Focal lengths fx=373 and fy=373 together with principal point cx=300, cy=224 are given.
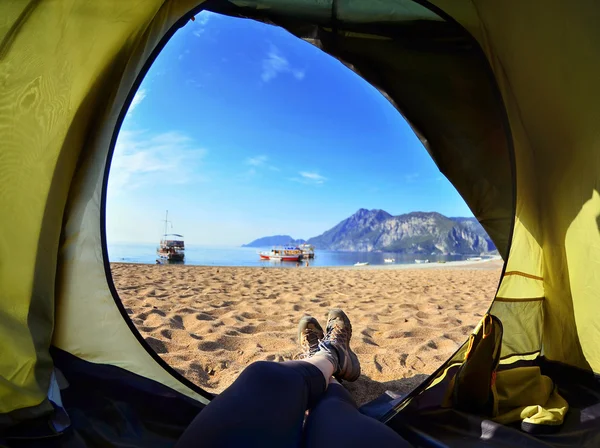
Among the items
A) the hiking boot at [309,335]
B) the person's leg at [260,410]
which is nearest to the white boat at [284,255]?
the hiking boot at [309,335]

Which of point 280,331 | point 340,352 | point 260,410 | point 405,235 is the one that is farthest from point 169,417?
point 405,235

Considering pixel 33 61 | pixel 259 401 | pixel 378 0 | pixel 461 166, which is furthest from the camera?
pixel 461 166

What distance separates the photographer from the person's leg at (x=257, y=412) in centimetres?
81

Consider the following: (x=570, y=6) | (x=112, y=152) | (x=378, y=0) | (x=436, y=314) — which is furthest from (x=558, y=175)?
(x=436, y=314)

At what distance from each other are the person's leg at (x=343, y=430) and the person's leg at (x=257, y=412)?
47 mm

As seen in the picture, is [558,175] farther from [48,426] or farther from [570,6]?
[48,426]

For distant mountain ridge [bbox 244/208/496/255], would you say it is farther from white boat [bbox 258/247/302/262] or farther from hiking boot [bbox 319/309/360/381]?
hiking boot [bbox 319/309/360/381]

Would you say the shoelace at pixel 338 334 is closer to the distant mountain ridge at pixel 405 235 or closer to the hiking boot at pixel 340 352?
the hiking boot at pixel 340 352

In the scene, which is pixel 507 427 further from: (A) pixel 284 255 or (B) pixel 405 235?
(B) pixel 405 235

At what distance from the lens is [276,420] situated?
2.98 feet

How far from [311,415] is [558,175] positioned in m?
1.25

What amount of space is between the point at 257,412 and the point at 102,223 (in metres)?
0.96

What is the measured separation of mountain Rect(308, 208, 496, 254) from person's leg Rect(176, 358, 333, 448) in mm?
90213

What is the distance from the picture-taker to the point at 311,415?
104 centimetres
